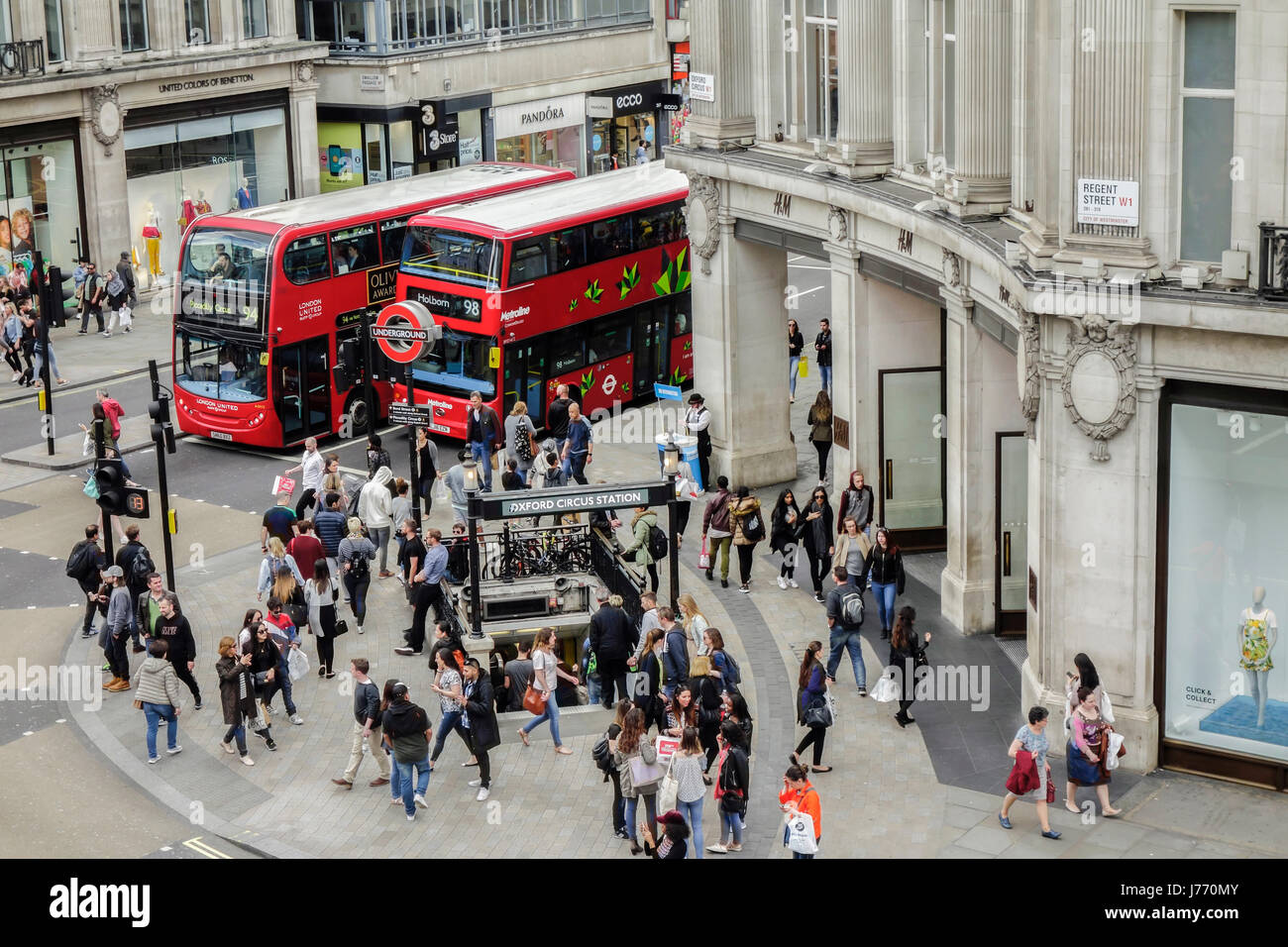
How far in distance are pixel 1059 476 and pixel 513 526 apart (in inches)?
360

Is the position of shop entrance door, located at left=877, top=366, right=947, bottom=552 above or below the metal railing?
below

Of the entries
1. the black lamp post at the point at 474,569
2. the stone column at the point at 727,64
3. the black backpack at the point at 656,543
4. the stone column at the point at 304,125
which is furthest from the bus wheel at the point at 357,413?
the stone column at the point at 304,125

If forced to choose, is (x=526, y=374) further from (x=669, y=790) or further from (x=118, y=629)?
(x=669, y=790)

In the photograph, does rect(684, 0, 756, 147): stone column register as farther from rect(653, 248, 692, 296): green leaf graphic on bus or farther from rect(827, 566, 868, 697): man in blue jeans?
rect(827, 566, 868, 697): man in blue jeans

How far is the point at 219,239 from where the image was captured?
3503 cm

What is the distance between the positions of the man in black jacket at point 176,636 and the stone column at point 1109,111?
420 inches

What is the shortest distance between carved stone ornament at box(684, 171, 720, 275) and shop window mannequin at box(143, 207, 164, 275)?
20.6m

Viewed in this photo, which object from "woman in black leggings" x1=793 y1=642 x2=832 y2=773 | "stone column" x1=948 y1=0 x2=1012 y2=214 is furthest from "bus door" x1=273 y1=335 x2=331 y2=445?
"woman in black leggings" x1=793 y1=642 x2=832 y2=773

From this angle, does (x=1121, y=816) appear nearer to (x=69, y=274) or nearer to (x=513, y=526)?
(x=513, y=526)

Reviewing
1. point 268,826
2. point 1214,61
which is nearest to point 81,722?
point 268,826

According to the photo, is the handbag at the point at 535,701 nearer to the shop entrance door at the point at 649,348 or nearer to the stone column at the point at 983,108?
the stone column at the point at 983,108

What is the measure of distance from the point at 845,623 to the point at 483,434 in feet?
34.9

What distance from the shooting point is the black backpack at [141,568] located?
25.6 m

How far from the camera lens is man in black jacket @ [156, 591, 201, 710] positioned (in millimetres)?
23237
